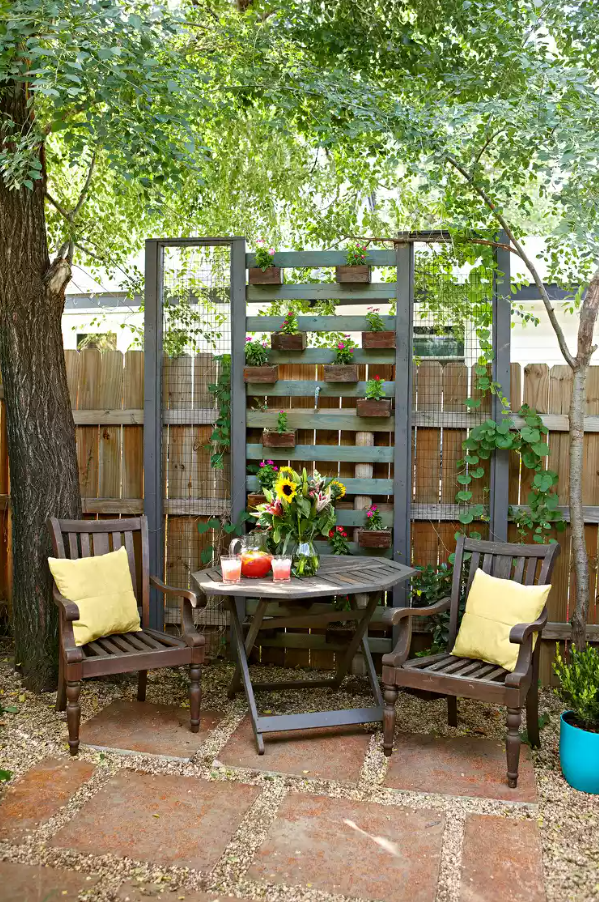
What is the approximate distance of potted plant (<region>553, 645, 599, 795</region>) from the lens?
2811 mm

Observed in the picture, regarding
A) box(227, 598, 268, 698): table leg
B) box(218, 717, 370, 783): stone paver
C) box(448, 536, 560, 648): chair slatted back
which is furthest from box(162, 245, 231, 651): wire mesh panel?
box(448, 536, 560, 648): chair slatted back

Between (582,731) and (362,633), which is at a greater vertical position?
(362,633)

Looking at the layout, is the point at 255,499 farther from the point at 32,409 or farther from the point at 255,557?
the point at 32,409

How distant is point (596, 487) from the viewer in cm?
393

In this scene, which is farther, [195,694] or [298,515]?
[298,515]

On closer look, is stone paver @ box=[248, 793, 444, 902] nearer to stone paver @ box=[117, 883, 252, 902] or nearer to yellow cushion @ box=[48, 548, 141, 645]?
stone paver @ box=[117, 883, 252, 902]

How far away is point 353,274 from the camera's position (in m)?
3.96

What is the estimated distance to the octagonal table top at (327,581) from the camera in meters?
3.14

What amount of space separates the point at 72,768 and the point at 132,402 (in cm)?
217

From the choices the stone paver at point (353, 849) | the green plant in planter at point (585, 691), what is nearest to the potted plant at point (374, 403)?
the green plant in planter at point (585, 691)

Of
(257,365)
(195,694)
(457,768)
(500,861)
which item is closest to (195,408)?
(257,365)

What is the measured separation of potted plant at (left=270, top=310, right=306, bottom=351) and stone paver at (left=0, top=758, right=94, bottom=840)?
2.34 m

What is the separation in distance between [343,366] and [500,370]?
0.88 m

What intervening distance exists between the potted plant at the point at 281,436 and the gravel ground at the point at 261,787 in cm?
136
